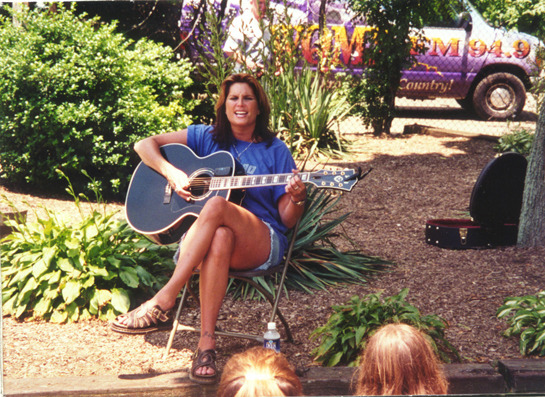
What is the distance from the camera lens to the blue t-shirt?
→ 11.0ft

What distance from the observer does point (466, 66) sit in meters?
9.50

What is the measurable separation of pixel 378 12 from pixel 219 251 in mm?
5941

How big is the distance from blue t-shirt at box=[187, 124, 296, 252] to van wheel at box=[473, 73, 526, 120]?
677 centimetres

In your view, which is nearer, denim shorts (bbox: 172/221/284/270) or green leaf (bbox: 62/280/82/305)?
denim shorts (bbox: 172/221/284/270)

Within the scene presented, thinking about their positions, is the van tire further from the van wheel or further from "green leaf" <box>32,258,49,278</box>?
"green leaf" <box>32,258,49,278</box>

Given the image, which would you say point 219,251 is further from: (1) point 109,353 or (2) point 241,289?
(2) point 241,289

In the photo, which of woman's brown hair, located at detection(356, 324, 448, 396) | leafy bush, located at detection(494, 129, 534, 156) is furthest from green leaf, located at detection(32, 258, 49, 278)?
leafy bush, located at detection(494, 129, 534, 156)

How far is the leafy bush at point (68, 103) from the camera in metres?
5.16

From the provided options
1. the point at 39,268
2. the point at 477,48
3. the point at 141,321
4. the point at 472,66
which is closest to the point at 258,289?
the point at 141,321

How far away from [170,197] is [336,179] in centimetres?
84

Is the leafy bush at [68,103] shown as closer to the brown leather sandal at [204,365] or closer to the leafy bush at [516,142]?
the brown leather sandal at [204,365]

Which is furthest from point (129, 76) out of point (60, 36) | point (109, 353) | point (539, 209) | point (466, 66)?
point (466, 66)

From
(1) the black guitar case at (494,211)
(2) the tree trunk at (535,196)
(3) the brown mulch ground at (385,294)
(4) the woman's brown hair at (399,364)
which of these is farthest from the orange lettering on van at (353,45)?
(4) the woman's brown hair at (399,364)

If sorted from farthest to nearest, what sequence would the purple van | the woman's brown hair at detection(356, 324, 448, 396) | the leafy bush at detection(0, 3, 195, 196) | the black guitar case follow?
the purple van
the leafy bush at detection(0, 3, 195, 196)
the black guitar case
the woman's brown hair at detection(356, 324, 448, 396)
